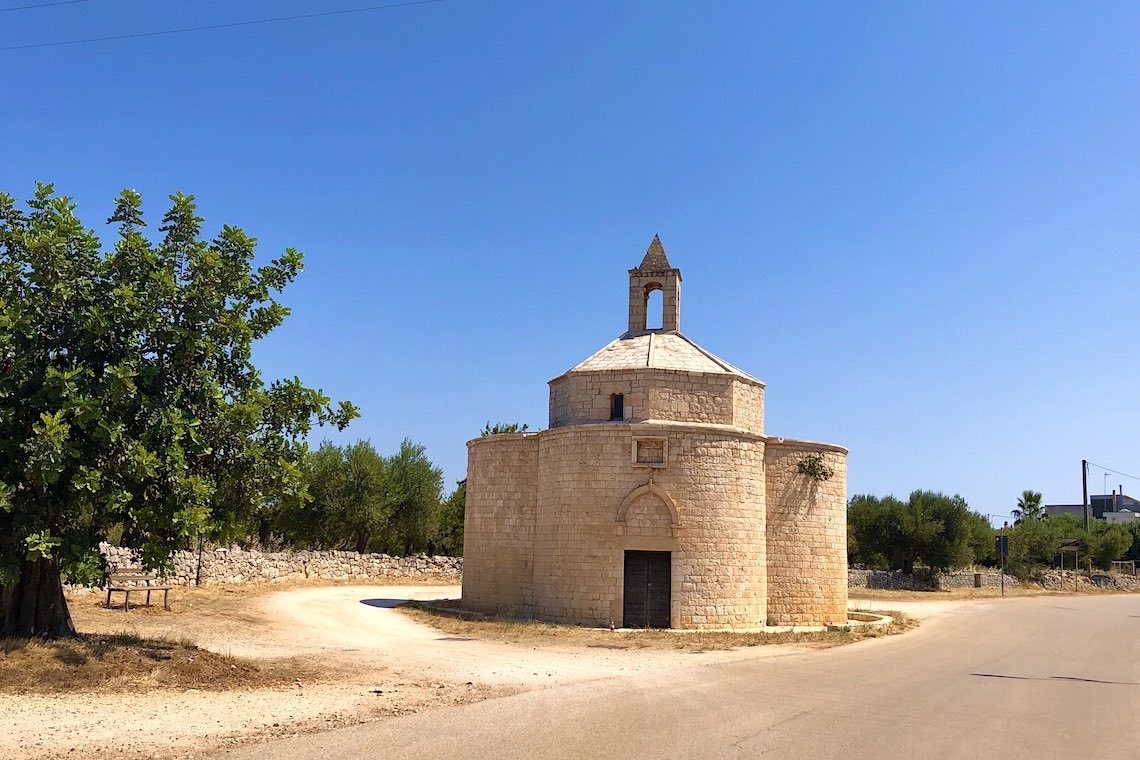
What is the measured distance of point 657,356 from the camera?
23.9m

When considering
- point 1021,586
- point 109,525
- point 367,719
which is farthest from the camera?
point 1021,586

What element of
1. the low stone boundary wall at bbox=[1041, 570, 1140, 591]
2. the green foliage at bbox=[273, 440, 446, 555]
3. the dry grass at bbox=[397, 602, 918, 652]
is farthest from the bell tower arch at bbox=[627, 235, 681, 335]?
the low stone boundary wall at bbox=[1041, 570, 1140, 591]

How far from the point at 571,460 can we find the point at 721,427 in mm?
3909

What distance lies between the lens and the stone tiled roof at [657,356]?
76.6 feet

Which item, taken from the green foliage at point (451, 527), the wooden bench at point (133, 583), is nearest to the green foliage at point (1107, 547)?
the green foliage at point (451, 527)

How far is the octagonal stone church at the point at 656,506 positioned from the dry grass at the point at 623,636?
1.05 metres

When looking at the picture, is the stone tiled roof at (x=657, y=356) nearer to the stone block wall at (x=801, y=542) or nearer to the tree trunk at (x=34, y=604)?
the stone block wall at (x=801, y=542)

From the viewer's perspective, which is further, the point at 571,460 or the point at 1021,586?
the point at 1021,586

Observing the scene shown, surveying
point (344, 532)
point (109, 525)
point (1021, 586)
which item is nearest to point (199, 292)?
point (109, 525)

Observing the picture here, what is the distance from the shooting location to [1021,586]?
53438 millimetres

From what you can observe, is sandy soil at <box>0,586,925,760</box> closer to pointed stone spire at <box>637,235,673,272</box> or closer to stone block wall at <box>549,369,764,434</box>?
stone block wall at <box>549,369,764,434</box>

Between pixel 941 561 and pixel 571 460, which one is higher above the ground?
pixel 571 460

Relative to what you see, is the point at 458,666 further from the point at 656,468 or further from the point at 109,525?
the point at 656,468

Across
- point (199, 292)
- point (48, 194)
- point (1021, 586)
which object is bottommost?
point (1021, 586)
